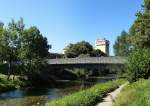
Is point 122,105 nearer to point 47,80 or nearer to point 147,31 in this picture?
point 147,31

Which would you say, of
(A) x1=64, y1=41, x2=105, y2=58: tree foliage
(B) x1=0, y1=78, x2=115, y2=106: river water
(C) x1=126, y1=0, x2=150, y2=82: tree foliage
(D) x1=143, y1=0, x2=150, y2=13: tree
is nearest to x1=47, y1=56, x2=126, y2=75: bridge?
(D) x1=143, y1=0, x2=150, y2=13: tree

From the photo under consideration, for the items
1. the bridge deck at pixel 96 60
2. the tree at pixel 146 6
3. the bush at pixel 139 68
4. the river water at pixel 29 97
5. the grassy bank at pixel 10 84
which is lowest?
the river water at pixel 29 97

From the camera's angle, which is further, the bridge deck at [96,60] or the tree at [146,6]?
the bridge deck at [96,60]

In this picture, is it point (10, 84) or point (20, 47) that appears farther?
point (20, 47)

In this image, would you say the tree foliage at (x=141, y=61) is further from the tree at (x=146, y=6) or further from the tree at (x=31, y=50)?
the tree at (x=31, y=50)

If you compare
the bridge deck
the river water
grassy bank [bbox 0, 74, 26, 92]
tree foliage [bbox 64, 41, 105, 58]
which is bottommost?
the river water

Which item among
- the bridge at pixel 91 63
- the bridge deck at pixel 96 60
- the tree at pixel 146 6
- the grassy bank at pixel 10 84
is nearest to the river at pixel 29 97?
the grassy bank at pixel 10 84

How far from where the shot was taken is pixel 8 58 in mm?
81938

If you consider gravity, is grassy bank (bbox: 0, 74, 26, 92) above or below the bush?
below

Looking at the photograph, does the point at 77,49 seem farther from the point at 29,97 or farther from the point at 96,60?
the point at 29,97

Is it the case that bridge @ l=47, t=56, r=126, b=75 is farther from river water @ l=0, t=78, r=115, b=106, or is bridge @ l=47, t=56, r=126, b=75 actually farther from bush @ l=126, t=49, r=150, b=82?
bush @ l=126, t=49, r=150, b=82

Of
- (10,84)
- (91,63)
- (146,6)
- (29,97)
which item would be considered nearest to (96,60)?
(91,63)

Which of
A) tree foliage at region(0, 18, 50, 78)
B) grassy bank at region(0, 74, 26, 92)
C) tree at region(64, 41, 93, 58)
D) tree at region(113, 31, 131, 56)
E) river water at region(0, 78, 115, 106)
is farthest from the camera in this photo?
tree at region(64, 41, 93, 58)

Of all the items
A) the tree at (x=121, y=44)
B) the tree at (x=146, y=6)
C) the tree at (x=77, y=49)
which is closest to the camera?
the tree at (x=146, y=6)
